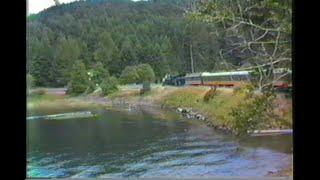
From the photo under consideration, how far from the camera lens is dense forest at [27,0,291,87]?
1909 millimetres

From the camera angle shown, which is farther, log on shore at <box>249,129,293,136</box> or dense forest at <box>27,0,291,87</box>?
dense forest at <box>27,0,291,87</box>

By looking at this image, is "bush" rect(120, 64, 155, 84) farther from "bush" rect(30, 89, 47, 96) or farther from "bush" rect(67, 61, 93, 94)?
"bush" rect(30, 89, 47, 96)

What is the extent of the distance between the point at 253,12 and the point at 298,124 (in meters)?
0.59

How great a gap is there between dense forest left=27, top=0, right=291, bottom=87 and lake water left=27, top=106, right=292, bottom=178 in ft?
0.75

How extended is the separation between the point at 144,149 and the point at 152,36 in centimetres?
52

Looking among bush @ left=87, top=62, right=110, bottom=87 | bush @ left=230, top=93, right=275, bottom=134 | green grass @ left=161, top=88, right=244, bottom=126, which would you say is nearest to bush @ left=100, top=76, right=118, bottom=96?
bush @ left=87, top=62, right=110, bottom=87

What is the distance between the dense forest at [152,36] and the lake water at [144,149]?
23cm

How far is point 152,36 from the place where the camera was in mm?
1991

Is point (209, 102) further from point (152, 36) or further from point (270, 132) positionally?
point (152, 36)

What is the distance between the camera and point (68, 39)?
1.99 meters

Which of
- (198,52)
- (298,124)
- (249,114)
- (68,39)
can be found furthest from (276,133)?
(68,39)

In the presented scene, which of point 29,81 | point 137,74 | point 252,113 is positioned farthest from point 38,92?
point 252,113
